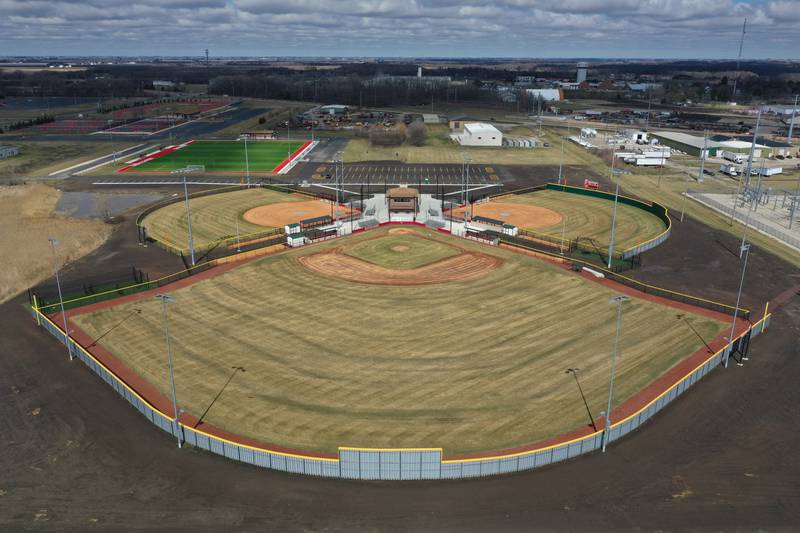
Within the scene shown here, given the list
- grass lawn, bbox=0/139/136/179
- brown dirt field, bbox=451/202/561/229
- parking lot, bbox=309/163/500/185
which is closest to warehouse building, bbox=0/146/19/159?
grass lawn, bbox=0/139/136/179

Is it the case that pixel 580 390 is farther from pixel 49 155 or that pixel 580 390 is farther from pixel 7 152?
pixel 7 152

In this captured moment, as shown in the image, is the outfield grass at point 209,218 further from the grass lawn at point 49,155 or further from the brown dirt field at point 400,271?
the grass lawn at point 49,155

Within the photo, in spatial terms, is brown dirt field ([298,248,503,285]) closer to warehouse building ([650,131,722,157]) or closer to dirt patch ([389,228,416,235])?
dirt patch ([389,228,416,235])

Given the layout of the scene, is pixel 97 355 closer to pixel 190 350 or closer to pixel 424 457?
pixel 190 350

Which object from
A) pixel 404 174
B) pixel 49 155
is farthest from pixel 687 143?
pixel 49 155

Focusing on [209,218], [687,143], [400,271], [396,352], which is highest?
[687,143]

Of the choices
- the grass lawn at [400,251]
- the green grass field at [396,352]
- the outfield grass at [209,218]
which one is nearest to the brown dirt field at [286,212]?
the outfield grass at [209,218]
